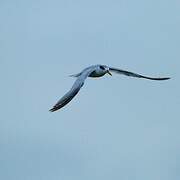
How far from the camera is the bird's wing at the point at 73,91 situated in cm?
3647

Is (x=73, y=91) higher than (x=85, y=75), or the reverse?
(x=85, y=75)

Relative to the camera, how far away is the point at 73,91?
38.2m

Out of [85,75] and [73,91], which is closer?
[73,91]

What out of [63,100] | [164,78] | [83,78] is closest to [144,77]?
[164,78]

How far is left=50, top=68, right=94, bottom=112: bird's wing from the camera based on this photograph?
3647cm

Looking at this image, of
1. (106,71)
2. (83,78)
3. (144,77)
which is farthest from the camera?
(144,77)

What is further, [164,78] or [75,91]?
[164,78]

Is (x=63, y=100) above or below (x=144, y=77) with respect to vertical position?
below

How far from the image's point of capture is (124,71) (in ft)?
157

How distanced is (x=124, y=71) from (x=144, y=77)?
163cm

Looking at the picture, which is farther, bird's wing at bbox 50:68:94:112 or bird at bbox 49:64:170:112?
bird at bbox 49:64:170:112

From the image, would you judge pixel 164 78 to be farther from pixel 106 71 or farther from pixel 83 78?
pixel 83 78

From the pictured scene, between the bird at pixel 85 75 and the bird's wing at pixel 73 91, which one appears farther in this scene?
the bird at pixel 85 75

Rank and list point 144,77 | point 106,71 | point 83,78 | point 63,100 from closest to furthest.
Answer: point 63,100
point 83,78
point 106,71
point 144,77
